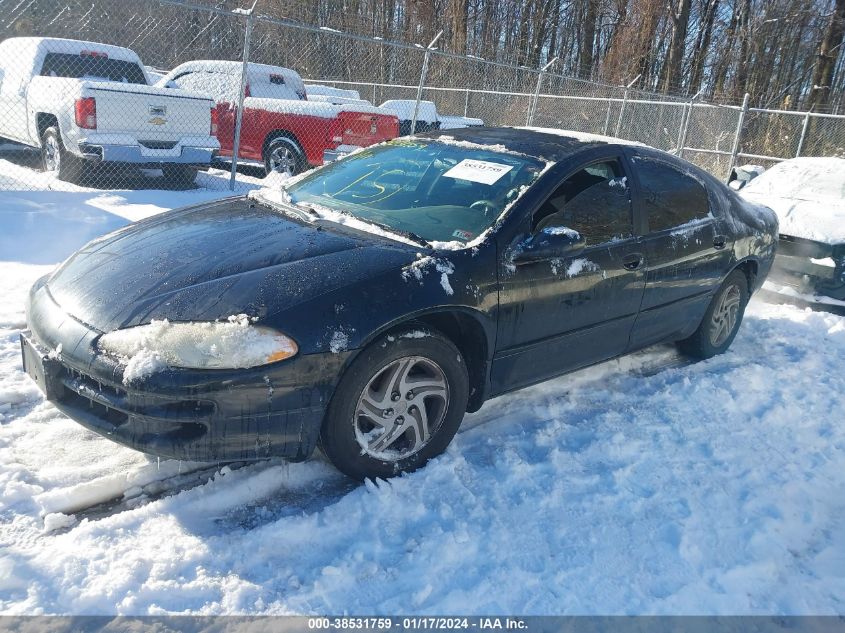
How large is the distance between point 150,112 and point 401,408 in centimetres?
661

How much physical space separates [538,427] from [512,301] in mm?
825

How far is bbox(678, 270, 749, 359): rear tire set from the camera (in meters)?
4.94

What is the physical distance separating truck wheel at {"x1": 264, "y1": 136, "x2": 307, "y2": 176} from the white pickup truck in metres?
1.52

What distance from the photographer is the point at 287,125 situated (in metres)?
10.2

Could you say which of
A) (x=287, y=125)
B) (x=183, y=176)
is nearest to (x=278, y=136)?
(x=287, y=125)

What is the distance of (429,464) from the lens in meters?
3.15

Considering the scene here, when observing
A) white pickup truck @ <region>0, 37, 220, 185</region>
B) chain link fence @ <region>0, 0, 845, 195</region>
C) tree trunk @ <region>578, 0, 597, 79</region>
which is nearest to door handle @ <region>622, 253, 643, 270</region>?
chain link fence @ <region>0, 0, 845, 195</region>

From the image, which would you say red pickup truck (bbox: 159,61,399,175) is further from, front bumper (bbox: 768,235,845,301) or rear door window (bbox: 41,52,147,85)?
front bumper (bbox: 768,235,845,301)

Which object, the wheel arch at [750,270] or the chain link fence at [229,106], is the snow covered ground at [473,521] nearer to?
the wheel arch at [750,270]

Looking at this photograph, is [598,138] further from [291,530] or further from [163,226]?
[291,530]

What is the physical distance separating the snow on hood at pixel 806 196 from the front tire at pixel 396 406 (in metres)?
5.31

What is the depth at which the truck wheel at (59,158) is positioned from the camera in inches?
323

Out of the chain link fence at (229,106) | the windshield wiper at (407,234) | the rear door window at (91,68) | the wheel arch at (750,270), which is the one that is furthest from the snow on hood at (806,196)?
the rear door window at (91,68)

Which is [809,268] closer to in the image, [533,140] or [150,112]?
[533,140]
